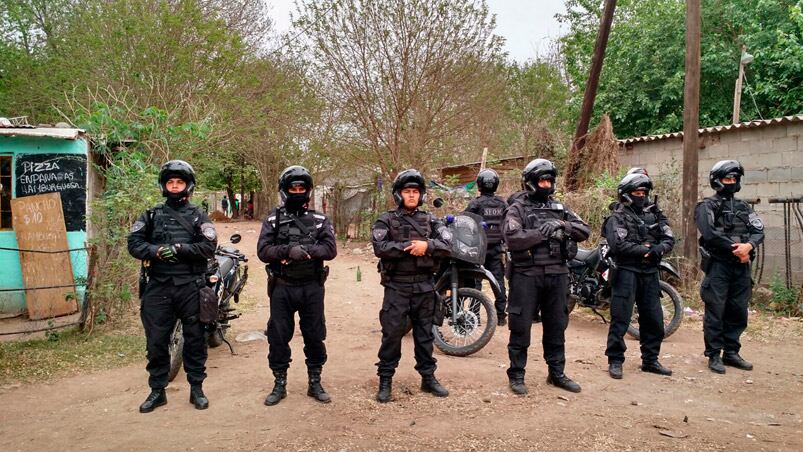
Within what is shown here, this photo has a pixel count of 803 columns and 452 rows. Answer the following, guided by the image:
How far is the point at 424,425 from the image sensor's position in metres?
3.94

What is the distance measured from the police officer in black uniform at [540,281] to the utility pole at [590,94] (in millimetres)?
8063

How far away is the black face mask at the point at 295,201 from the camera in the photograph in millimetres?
4551

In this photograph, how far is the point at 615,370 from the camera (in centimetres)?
512

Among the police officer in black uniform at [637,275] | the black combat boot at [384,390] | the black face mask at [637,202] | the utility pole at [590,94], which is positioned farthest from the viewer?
the utility pole at [590,94]

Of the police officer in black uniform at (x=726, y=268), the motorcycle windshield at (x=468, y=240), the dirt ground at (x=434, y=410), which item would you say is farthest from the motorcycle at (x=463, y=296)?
the police officer in black uniform at (x=726, y=268)

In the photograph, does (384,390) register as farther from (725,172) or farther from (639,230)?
(725,172)

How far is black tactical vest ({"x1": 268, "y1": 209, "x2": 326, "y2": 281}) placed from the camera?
443 centimetres

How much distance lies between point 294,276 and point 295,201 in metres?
0.59

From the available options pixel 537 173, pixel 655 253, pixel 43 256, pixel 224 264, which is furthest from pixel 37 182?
pixel 655 253

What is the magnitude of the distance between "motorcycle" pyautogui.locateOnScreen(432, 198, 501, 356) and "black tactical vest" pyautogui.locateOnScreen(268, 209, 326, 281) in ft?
5.30

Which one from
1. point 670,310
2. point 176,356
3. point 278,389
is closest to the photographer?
point 278,389

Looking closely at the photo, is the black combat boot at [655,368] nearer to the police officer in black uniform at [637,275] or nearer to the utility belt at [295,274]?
the police officer in black uniform at [637,275]

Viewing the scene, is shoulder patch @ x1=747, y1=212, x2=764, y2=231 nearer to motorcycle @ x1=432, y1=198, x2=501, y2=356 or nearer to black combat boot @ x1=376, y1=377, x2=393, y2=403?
motorcycle @ x1=432, y1=198, x2=501, y2=356

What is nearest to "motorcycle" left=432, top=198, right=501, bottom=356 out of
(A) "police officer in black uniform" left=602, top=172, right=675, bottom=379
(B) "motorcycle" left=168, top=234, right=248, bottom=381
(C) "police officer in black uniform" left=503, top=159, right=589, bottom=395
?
(C) "police officer in black uniform" left=503, top=159, right=589, bottom=395
